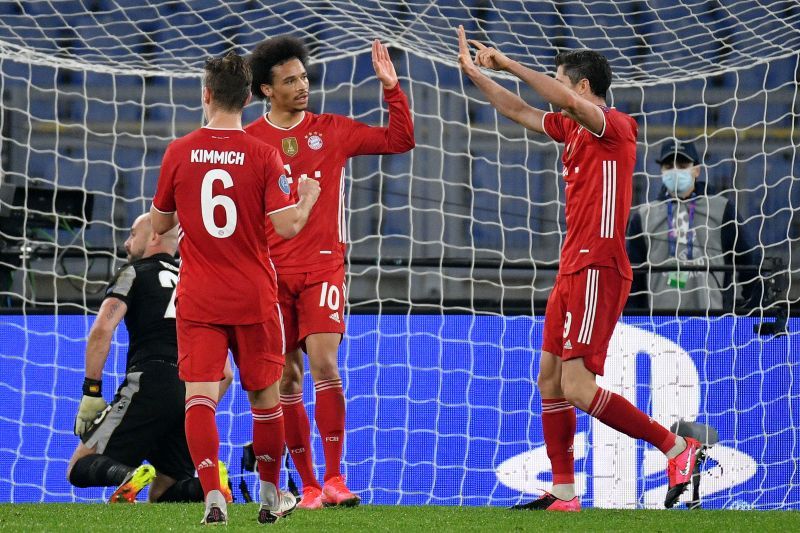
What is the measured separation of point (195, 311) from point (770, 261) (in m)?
4.16

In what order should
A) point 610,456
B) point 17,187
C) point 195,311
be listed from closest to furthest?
1. point 195,311
2. point 610,456
3. point 17,187

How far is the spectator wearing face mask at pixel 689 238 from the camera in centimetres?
693

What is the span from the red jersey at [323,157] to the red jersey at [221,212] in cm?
97

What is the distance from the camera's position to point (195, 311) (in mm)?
3863

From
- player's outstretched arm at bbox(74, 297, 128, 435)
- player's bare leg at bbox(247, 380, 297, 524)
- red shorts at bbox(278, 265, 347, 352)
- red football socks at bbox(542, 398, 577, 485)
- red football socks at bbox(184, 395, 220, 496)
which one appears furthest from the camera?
player's outstretched arm at bbox(74, 297, 128, 435)

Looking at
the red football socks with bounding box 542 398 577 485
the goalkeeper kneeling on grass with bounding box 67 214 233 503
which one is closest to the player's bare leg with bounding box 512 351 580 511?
the red football socks with bounding box 542 398 577 485

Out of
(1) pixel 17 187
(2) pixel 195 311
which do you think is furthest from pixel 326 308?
(1) pixel 17 187

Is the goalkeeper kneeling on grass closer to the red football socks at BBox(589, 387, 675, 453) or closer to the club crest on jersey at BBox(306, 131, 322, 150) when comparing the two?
the club crest on jersey at BBox(306, 131, 322, 150)

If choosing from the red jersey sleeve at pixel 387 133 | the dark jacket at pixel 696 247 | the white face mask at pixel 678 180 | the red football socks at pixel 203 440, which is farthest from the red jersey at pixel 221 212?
the white face mask at pixel 678 180

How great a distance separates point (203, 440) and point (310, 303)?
1.13m

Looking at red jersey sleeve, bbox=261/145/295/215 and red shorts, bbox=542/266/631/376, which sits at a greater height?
red jersey sleeve, bbox=261/145/295/215

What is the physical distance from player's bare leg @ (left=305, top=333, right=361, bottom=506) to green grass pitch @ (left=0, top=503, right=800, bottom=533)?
0.42ft

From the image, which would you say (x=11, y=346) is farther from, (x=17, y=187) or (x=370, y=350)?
(x=370, y=350)

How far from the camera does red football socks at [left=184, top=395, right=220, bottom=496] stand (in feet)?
12.6
